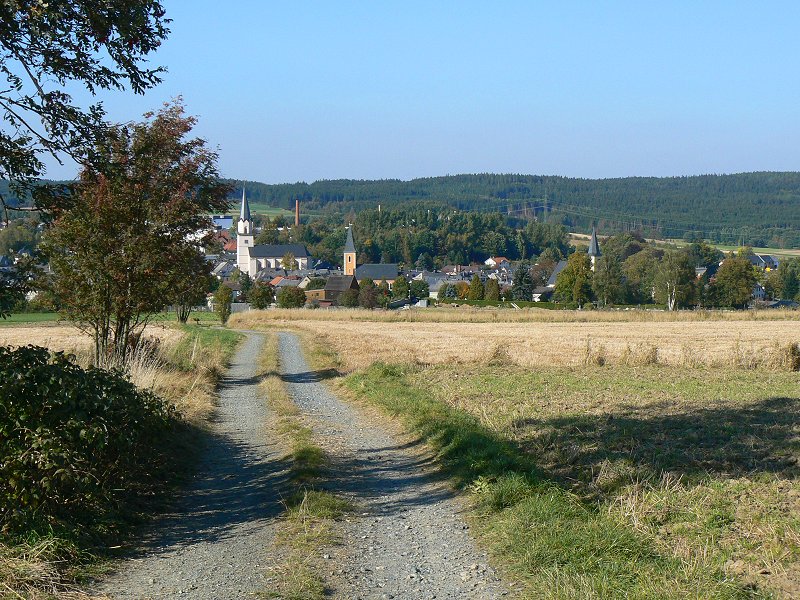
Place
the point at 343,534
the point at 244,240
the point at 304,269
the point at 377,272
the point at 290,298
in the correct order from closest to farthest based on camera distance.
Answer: the point at 343,534
the point at 290,298
the point at 377,272
the point at 304,269
the point at 244,240

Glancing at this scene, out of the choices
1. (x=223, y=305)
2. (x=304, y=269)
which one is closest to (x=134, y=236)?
(x=223, y=305)

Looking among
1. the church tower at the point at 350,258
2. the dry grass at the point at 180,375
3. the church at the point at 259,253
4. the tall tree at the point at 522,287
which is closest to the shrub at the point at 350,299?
the tall tree at the point at 522,287

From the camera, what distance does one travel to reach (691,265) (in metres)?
92.0

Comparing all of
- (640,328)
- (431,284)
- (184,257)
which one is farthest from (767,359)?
(431,284)

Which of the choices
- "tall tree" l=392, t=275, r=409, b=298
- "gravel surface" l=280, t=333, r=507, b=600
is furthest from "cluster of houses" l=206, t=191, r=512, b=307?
"gravel surface" l=280, t=333, r=507, b=600

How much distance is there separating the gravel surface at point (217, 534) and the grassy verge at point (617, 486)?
2033 mm

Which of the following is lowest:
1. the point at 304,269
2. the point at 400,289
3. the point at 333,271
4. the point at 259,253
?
the point at 400,289

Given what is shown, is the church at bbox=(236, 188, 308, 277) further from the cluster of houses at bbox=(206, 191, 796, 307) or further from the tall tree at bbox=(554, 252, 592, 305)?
the tall tree at bbox=(554, 252, 592, 305)

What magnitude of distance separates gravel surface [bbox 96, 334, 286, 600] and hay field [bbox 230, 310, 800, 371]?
1328cm

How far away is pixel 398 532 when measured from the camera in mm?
7754

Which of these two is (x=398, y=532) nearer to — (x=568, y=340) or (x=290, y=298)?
(x=568, y=340)

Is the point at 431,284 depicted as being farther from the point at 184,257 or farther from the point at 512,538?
the point at 512,538

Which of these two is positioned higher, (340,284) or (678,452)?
(678,452)

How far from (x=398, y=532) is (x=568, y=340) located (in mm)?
30677
